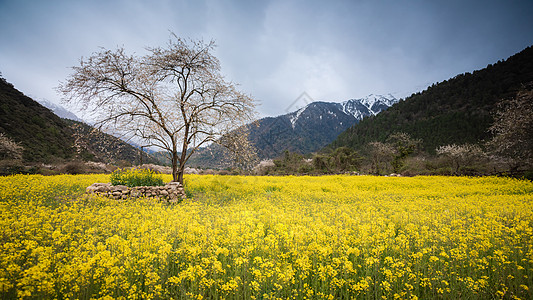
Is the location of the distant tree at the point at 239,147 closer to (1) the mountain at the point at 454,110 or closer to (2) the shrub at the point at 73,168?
(2) the shrub at the point at 73,168

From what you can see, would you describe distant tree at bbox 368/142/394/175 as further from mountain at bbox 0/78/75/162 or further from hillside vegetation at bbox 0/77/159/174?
mountain at bbox 0/78/75/162

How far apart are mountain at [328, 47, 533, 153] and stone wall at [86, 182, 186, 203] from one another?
64210mm

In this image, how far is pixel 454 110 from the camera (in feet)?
224

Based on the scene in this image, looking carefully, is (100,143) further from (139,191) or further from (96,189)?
(139,191)

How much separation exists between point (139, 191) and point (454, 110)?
9188cm

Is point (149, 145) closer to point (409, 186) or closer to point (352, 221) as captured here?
point (352, 221)

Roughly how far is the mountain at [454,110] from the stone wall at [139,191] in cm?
6421

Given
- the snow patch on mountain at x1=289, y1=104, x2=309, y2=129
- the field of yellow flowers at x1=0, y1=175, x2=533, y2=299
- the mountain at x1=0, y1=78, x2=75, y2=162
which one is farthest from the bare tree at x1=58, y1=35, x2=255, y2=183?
the snow patch on mountain at x1=289, y1=104, x2=309, y2=129

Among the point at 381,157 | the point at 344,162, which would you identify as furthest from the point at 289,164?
the point at 381,157

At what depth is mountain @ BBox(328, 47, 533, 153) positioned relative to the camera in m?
56.2

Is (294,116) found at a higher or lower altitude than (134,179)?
higher

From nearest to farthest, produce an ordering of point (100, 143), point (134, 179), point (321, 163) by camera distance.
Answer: point (134, 179) < point (100, 143) < point (321, 163)

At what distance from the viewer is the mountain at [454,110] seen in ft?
184

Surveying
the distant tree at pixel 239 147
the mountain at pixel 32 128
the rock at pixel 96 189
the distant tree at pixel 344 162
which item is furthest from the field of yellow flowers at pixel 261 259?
the mountain at pixel 32 128
